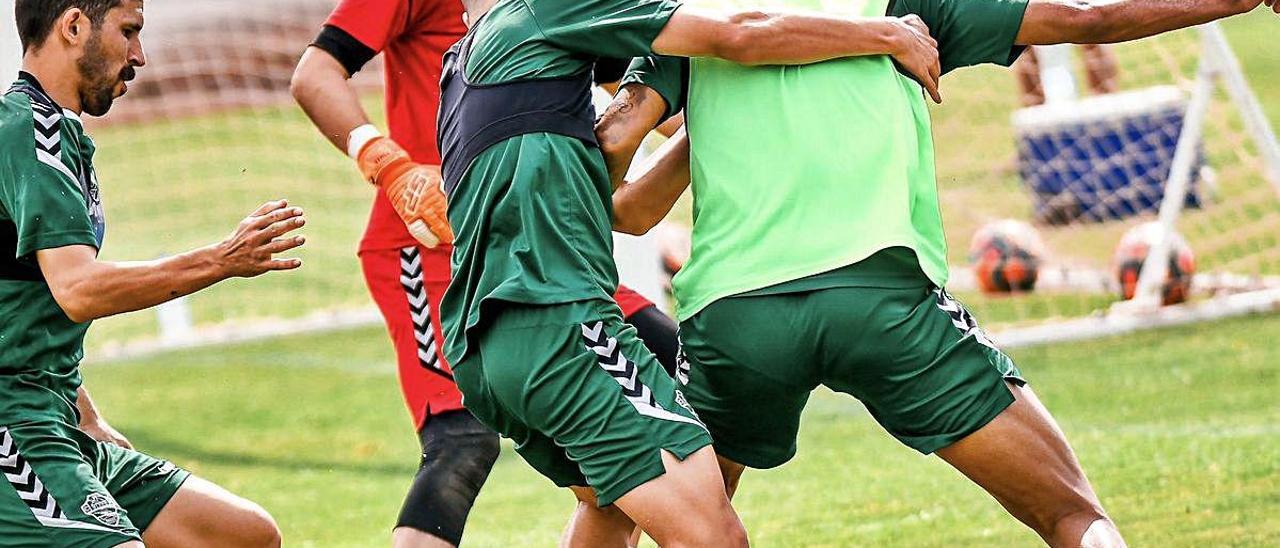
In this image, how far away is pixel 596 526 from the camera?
13.8 feet

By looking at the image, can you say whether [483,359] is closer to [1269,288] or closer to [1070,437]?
[1070,437]

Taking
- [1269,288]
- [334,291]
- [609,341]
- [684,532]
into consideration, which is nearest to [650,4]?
[609,341]

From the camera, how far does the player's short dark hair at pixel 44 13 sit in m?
3.82

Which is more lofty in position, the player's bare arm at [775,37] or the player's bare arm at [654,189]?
the player's bare arm at [775,37]

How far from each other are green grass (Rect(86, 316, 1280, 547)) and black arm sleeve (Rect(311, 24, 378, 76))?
2099 mm

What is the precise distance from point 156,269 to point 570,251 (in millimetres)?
919

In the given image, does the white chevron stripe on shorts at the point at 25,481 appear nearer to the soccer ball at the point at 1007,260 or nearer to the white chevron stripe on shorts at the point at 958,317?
the white chevron stripe on shorts at the point at 958,317

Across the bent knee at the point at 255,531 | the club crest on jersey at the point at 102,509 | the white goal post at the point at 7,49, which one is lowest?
the white goal post at the point at 7,49

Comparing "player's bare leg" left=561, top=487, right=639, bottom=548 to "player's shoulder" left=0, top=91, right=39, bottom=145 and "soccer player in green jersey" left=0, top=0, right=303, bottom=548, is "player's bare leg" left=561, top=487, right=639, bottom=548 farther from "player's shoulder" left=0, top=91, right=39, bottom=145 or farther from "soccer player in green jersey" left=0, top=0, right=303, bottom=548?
"player's shoulder" left=0, top=91, right=39, bottom=145

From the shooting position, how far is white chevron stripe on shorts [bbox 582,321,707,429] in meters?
3.37

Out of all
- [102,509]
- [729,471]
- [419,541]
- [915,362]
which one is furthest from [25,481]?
[915,362]

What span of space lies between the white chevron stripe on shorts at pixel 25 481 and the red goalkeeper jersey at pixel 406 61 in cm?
123

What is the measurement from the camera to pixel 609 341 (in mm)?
3414

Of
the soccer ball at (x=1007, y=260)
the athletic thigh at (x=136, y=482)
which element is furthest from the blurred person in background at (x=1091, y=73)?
the athletic thigh at (x=136, y=482)
